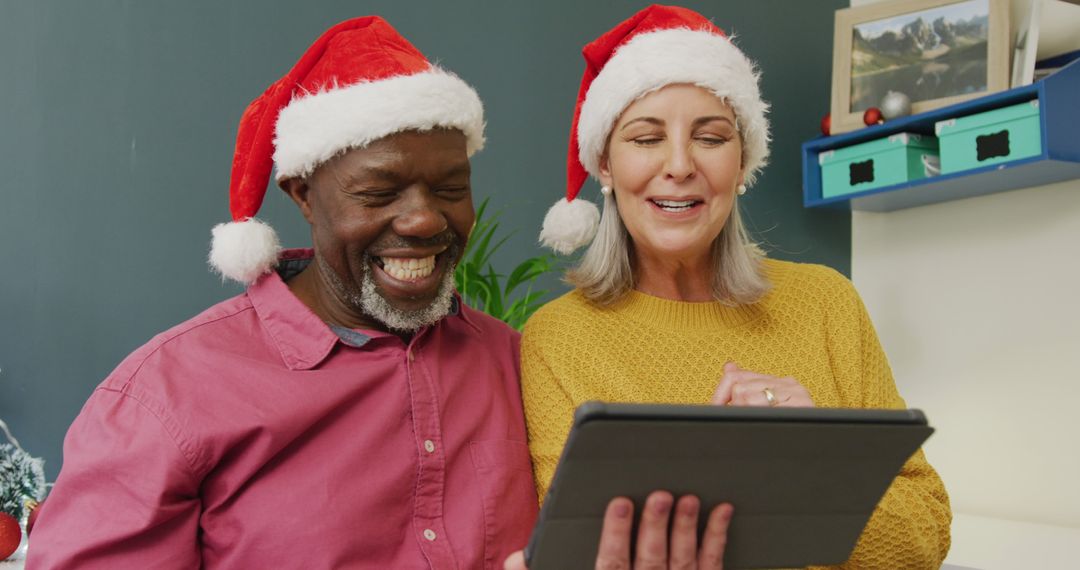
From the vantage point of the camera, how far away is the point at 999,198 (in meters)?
3.07

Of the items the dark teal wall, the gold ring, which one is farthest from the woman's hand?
the dark teal wall

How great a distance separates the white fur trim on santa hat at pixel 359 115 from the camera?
4.38ft

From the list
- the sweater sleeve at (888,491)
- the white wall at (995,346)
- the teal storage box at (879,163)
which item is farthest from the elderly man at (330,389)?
the teal storage box at (879,163)

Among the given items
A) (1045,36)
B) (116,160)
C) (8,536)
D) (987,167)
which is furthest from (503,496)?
(1045,36)

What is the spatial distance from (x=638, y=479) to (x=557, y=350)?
1.88 feet

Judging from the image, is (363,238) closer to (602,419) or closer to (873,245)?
(602,419)

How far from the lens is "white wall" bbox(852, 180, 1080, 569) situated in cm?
288

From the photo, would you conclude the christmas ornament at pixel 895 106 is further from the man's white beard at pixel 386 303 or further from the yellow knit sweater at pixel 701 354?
the man's white beard at pixel 386 303

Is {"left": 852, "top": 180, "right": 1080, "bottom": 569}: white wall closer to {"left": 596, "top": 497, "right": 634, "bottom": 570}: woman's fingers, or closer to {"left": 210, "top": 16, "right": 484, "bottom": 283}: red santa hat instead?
{"left": 596, "top": 497, "right": 634, "bottom": 570}: woman's fingers

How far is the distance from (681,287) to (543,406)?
1.07 feet

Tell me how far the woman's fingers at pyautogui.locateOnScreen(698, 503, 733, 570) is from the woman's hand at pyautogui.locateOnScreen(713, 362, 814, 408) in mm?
252

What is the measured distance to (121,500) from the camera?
1.14 m

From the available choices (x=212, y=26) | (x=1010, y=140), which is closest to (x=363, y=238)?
(x=212, y=26)

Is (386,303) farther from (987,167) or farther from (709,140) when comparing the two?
(987,167)
